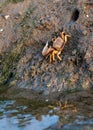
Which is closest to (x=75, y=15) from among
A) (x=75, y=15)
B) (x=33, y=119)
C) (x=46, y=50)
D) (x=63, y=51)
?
(x=75, y=15)

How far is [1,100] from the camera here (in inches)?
329

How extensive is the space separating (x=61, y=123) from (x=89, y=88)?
1.56 m

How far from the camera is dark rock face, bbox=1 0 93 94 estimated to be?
8.38 m

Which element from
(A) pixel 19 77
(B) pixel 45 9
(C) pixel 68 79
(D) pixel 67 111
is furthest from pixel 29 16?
(D) pixel 67 111

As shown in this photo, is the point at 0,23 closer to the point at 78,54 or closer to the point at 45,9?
the point at 45,9

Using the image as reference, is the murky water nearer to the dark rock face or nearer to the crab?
the dark rock face

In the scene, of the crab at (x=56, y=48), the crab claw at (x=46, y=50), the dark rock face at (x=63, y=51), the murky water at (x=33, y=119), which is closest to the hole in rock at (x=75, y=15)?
the dark rock face at (x=63, y=51)

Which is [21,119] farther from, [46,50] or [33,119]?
[46,50]

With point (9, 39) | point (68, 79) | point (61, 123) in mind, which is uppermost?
point (9, 39)

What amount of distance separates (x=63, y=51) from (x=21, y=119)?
6.99 feet

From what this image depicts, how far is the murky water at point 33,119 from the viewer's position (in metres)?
6.62

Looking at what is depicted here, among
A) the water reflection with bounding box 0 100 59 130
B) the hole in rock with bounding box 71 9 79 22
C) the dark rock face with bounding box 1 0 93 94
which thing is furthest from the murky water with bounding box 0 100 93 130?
the hole in rock with bounding box 71 9 79 22

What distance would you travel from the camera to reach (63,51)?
888cm

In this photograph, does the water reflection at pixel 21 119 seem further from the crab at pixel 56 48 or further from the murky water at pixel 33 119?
the crab at pixel 56 48
